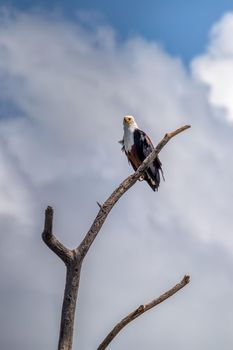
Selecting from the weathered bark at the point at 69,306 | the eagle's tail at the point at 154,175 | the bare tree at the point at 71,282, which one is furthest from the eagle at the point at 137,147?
the weathered bark at the point at 69,306

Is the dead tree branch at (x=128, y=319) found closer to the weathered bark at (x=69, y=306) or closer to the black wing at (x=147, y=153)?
the weathered bark at (x=69, y=306)

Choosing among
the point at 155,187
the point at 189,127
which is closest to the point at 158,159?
the point at 155,187

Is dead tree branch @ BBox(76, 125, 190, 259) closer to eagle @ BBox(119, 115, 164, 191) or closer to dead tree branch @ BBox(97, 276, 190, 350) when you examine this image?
dead tree branch @ BBox(97, 276, 190, 350)

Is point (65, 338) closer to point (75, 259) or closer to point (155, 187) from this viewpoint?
point (75, 259)

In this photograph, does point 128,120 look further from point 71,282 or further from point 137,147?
point 71,282

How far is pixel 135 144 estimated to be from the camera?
64.3 ft

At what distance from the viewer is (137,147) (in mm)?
19531

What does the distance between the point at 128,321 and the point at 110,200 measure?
1.88 meters

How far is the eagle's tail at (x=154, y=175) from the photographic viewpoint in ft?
61.1

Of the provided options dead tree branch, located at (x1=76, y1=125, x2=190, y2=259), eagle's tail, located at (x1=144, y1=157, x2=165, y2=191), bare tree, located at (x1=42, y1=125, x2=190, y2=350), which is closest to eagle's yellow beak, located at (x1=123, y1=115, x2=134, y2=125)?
eagle's tail, located at (x1=144, y1=157, x2=165, y2=191)

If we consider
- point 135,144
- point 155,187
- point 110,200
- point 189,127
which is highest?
point 135,144

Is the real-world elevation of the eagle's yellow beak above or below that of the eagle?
above

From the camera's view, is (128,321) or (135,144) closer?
(128,321)

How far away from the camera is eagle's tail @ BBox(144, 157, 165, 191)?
1862cm
